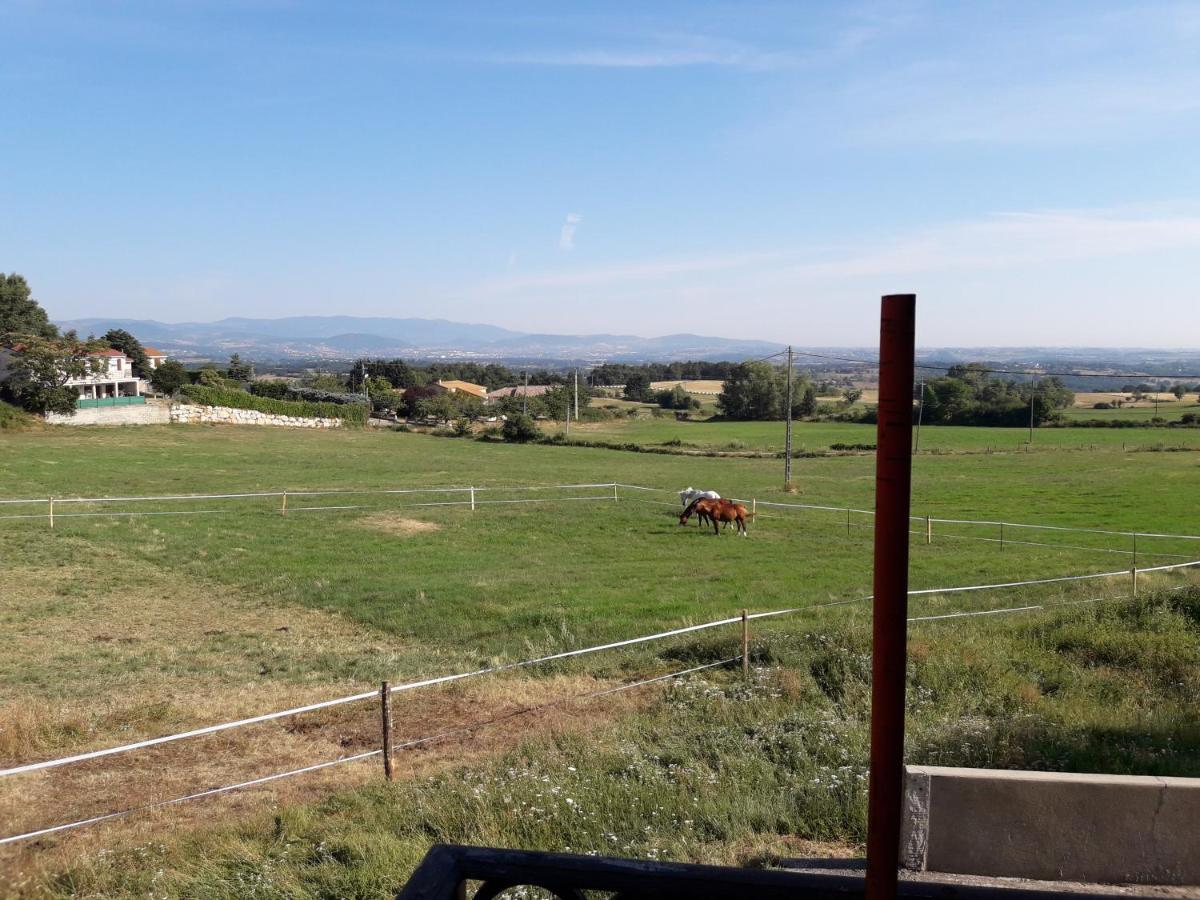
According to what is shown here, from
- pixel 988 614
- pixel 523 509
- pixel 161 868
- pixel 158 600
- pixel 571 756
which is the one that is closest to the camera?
pixel 161 868

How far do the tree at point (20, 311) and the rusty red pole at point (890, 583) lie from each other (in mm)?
92807

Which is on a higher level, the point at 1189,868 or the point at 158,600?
the point at 1189,868

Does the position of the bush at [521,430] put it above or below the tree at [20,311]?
below

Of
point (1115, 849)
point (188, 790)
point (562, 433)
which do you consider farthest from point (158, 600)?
point (562, 433)

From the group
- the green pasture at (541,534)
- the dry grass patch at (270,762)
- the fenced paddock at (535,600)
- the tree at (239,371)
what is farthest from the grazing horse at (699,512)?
the tree at (239,371)

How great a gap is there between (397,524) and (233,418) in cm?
5353

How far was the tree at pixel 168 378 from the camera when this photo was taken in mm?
86369

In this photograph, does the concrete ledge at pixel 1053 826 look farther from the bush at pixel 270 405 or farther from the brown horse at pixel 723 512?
the bush at pixel 270 405

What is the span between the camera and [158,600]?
19.8 meters

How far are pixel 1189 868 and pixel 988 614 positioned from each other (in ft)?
39.3

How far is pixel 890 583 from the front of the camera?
2.39 metres

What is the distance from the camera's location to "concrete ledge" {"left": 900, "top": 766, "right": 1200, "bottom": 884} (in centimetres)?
500

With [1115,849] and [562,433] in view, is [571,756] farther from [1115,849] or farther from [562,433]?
[562,433]

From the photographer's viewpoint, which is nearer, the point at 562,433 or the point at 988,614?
the point at 988,614
